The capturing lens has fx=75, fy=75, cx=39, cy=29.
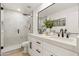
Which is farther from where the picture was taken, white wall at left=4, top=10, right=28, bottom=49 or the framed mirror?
white wall at left=4, top=10, right=28, bottom=49

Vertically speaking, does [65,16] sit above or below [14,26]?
above

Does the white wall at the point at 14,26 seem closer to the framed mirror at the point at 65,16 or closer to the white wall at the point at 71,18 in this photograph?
the framed mirror at the point at 65,16

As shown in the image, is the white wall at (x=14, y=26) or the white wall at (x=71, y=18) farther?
the white wall at (x=14, y=26)

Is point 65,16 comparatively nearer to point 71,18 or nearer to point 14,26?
point 71,18

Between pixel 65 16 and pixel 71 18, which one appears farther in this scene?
pixel 65 16

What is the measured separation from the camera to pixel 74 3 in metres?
1.24

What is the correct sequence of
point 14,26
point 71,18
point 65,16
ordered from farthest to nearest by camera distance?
point 14,26
point 65,16
point 71,18

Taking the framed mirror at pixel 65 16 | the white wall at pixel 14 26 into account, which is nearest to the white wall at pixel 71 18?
the framed mirror at pixel 65 16

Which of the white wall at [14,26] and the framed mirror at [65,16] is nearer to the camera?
the framed mirror at [65,16]

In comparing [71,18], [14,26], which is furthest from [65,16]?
[14,26]

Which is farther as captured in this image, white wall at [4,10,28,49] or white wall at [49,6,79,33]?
white wall at [4,10,28,49]

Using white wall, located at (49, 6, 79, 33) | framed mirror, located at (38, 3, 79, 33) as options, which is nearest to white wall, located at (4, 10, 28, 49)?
framed mirror, located at (38, 3, 79, 33)

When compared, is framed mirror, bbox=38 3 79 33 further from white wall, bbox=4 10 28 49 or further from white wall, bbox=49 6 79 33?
white wall, bbox=4 10 28 49

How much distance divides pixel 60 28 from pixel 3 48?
1.37m
